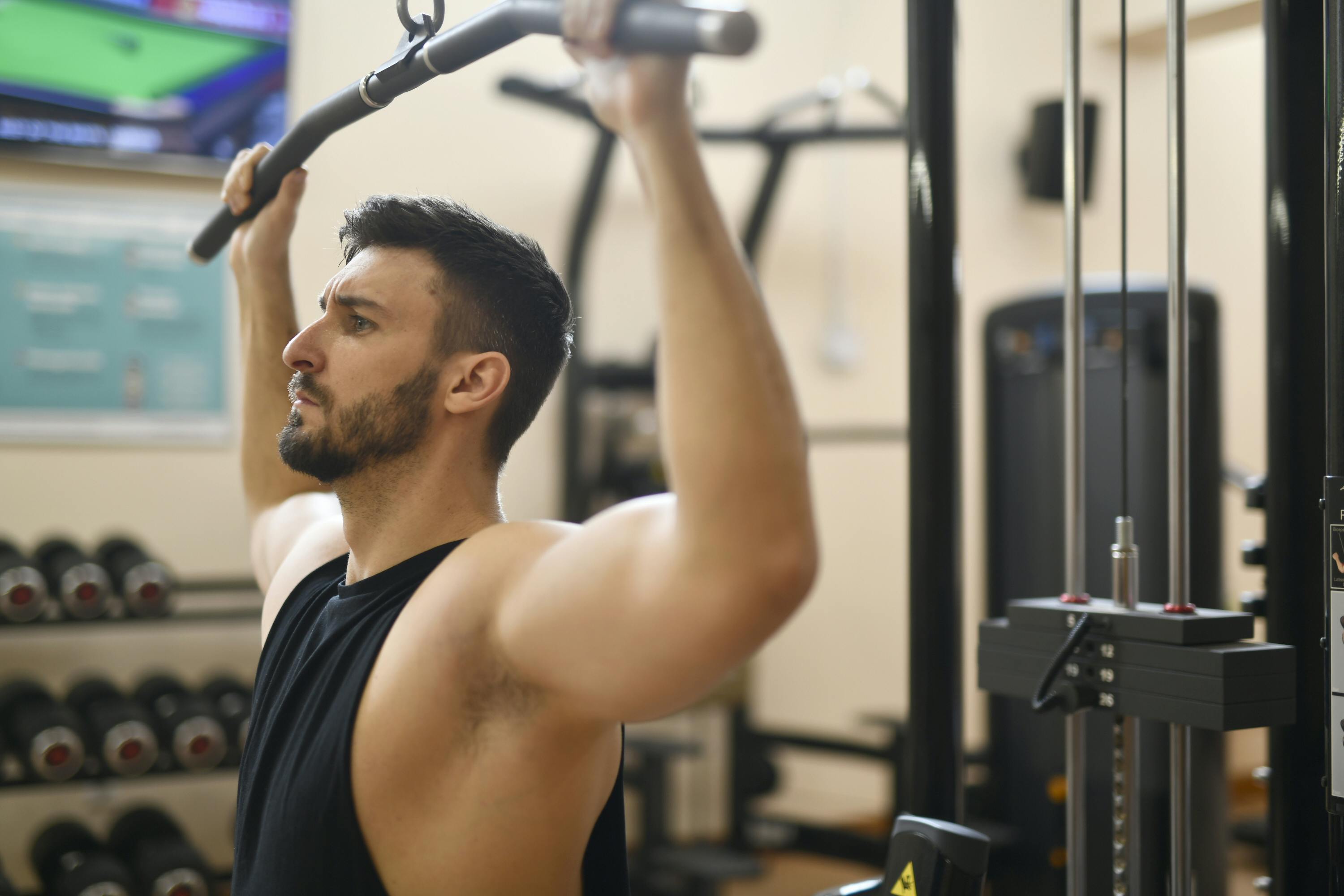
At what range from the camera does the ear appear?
1.02m

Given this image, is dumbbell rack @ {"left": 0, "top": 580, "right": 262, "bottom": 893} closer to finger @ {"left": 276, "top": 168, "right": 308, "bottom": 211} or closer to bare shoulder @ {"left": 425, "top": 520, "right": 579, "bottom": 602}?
finger @ {"left": 276, "top": 168, "right": 308, "bottom": 211}

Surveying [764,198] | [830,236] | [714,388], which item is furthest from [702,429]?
[830,236]

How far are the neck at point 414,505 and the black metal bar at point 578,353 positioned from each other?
2.34 meters

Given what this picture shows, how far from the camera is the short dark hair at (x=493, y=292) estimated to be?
1.04 m

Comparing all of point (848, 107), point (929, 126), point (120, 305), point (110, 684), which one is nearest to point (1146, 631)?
point (929, 126)

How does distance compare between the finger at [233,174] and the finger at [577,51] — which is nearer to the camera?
the finger at [577,51]

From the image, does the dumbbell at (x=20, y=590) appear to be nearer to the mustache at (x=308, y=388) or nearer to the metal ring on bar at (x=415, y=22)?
the mustache at (x=308, y=388)

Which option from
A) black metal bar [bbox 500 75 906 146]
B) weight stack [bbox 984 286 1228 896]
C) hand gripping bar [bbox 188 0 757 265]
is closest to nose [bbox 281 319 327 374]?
hand gripping bar [bbox 188 0 757 265]

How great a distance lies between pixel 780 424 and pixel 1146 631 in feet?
Result: 1.91

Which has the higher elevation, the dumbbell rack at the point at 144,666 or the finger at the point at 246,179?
the finger at the point at 246,179

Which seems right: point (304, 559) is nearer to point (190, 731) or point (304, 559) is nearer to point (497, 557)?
point (497, 557)

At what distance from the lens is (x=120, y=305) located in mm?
3078

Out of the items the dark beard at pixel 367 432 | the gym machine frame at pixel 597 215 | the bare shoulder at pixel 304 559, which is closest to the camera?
the dark beard at pixel 367 432

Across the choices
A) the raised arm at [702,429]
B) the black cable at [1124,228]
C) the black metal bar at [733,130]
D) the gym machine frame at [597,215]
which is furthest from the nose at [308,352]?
the gym machine frame at [597,215]
